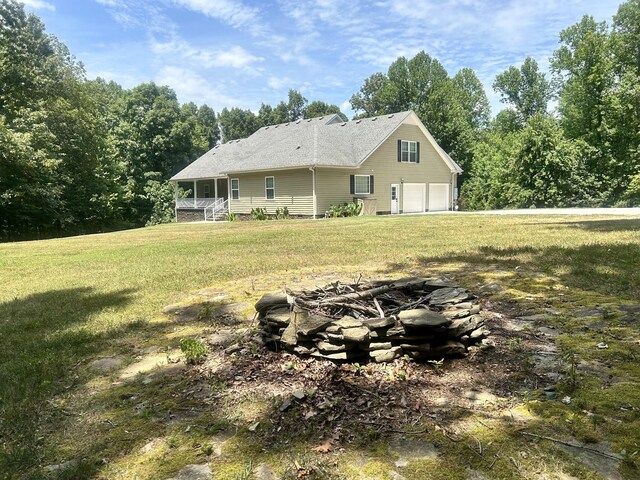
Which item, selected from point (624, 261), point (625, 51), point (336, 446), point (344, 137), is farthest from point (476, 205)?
point (336, 446)

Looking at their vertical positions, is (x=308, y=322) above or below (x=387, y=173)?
below

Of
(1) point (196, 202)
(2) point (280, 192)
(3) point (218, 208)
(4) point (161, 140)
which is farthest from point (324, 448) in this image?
(4) point (161, 140)

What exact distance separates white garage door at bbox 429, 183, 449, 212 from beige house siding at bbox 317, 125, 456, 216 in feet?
1.07

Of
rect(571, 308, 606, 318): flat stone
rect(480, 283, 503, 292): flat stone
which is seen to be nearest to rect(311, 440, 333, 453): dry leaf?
rect(571, 308, 606, 318): flat stone

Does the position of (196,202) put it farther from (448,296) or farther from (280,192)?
(448,296)

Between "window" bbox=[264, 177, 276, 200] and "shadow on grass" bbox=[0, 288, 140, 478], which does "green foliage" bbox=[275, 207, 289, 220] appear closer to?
"window" bbox=[264, 177, 276, 200]

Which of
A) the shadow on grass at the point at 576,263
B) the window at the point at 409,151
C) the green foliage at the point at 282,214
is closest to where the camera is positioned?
the shadow on grass at the point at 576,263

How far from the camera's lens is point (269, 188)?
2403cm

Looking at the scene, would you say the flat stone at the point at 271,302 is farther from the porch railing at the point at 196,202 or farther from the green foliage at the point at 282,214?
the porch railing at the point at 196,202

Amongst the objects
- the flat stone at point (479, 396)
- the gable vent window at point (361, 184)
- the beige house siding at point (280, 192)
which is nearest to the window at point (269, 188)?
the beige house siding at point (280, 192)

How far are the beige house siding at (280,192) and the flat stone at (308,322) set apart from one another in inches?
747

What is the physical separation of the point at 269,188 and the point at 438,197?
36.4 feet

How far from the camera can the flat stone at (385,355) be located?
2.75m

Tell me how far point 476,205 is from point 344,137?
11.8 meters
